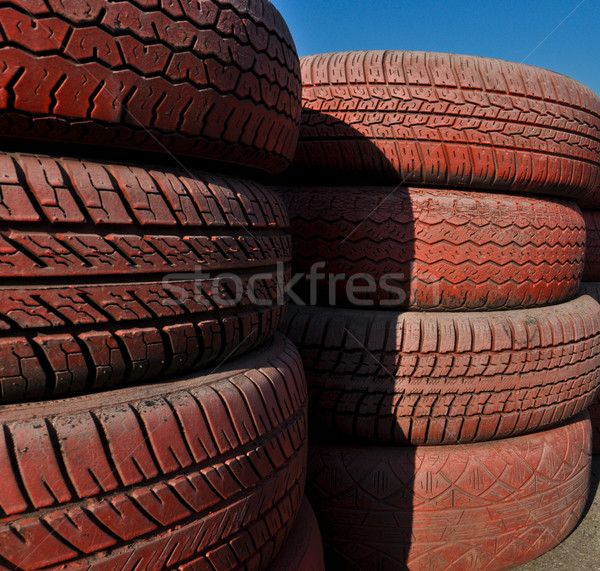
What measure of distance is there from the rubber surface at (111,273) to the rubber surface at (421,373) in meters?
0.62

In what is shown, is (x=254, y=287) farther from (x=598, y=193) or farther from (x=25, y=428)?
(x=598, y=193)

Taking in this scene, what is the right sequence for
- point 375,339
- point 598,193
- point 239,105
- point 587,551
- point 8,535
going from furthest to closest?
point 598,193 < point 587,551 < point 375,339 < point 239,105 < point 8,535

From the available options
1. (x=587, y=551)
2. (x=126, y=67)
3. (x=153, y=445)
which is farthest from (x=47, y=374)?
(x=587, y=551)

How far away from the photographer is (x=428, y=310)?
5.14 feet

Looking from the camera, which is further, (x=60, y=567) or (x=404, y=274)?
(x=404, y=274)

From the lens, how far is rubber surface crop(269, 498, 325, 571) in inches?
41.2

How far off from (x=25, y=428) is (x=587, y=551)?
1.90m

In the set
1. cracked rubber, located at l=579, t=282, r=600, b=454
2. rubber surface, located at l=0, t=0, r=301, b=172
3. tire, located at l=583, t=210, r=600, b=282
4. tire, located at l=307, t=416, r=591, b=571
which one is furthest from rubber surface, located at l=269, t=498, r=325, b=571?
tire, located at l=583, t=210, r=600, b=282

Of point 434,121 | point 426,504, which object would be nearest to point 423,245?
point 434,121

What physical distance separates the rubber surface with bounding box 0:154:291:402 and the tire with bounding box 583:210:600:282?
83.4 inches

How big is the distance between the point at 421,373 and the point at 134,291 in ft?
3.27

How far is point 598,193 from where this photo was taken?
7.60 feet

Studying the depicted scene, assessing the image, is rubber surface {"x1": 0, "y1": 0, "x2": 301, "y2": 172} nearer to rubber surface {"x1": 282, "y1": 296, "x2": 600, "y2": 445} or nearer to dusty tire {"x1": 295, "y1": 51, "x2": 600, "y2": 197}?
dusty tire {"x1": 295, "y1": 51, "x2": 600, "y2": 197}

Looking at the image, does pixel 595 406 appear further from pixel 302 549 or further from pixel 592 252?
pixel 302 549
